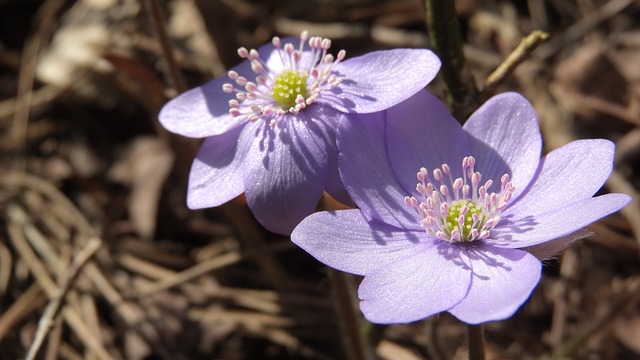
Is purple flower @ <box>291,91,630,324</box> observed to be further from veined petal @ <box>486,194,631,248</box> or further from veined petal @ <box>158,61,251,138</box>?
veined petal @ <box>158,61,251,138</box>

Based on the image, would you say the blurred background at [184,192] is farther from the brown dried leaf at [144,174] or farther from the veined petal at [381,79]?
the veined petal at [381,79]

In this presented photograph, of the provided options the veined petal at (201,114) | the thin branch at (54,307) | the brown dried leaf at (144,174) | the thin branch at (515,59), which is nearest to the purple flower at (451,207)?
the thin branch at (515,59)

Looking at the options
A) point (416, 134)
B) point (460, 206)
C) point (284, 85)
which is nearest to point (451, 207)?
point (460, 206)

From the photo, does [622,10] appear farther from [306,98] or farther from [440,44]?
[306,98]

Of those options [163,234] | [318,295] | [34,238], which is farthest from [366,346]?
[34,238]

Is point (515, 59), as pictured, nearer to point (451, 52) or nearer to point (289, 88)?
point (451, 52)

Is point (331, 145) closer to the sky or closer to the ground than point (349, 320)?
closer to the sky
